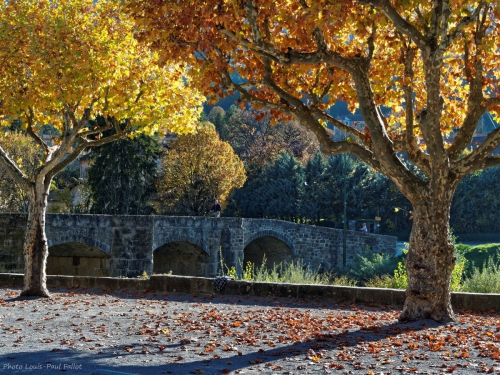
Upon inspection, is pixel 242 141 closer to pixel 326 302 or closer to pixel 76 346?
pixel 326 302

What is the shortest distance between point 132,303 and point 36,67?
434cm

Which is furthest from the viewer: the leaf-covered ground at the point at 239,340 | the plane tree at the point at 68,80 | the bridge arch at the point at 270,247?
the bridge arch at the point at 270,247

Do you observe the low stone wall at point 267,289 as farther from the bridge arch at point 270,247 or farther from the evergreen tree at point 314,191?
the evergreen tree at point 314,191

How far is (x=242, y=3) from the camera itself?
9781 millimetres

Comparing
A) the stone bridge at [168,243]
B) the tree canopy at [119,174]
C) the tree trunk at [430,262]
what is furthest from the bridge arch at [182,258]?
the tree trunk at [430,262]

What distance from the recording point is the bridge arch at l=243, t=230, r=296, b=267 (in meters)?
38.4

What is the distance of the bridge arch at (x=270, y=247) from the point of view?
38.4 metres

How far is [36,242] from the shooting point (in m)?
14.3

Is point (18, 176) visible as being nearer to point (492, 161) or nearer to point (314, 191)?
point (492, 161)

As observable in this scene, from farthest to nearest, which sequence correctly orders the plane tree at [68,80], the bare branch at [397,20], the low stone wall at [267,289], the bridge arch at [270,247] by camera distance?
the bridge arch at [270,247]
the plane tree at [68,80]
the low stone wall at [267,289]
the bare branch at [397,20]

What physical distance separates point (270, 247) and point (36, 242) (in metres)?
28.5

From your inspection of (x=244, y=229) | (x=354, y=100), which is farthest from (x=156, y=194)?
(x=354, y=100)

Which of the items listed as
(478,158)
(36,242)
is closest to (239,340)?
(478,158)

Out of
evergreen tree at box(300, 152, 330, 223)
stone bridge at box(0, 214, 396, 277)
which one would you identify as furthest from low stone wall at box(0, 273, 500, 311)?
evergreen tree at box(300, 152, 330, 223)
